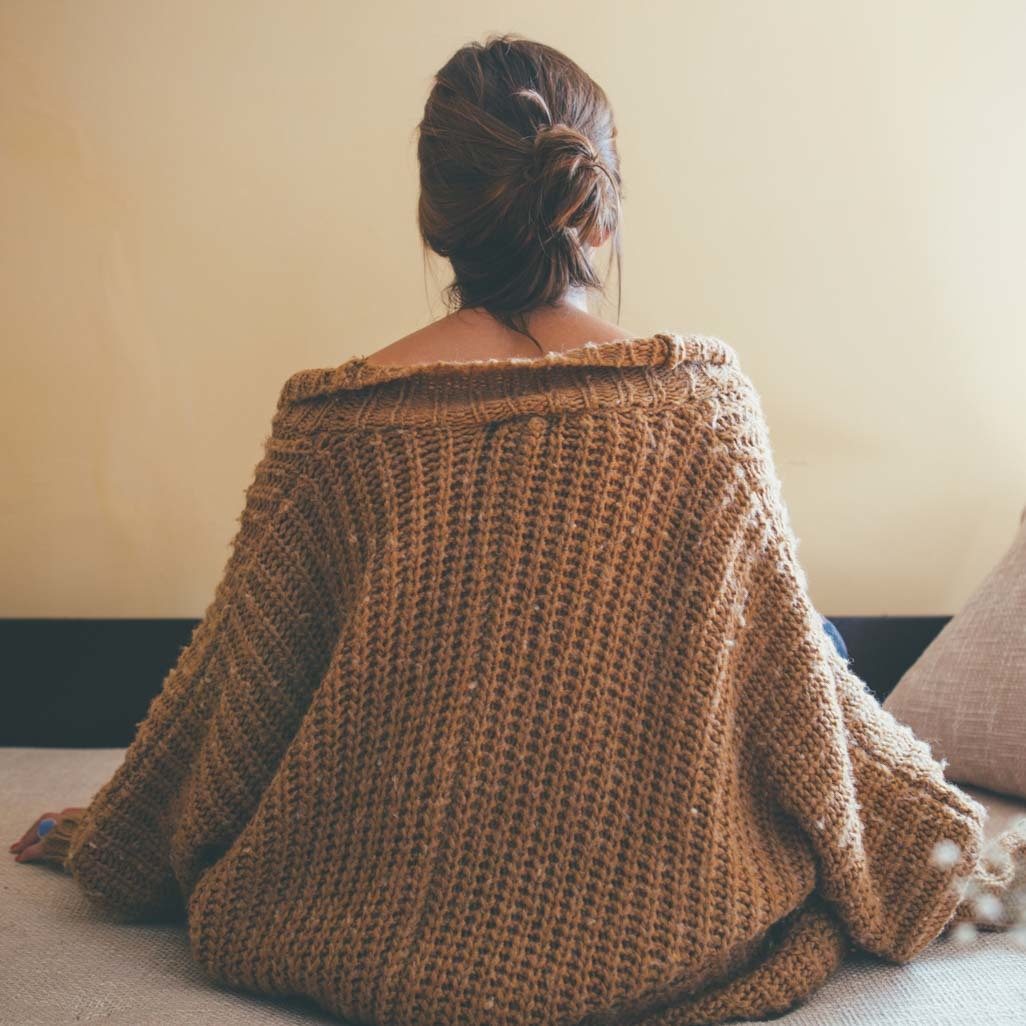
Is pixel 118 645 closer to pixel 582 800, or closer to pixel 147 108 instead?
pixel 147 108

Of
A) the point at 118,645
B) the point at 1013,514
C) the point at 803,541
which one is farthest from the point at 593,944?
the point at 1013,514

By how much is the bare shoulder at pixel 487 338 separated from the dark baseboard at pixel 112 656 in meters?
0.93

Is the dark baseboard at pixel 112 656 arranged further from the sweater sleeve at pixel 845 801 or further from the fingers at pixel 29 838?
the sweater sleeve at pixel 845 801

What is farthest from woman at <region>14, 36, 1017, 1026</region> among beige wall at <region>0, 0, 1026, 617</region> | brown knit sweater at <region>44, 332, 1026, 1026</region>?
beige wall at <region>0, 0, 1026, 617</region>

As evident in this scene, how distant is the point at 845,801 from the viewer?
907 millimetres

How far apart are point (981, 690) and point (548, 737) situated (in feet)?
2.29

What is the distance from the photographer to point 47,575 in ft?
5.86

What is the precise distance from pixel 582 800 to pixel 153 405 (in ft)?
3.81

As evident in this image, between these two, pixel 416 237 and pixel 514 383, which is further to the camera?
pixel 416 237

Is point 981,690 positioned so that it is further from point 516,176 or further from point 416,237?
point 416,237

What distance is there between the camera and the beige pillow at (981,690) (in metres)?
1.25

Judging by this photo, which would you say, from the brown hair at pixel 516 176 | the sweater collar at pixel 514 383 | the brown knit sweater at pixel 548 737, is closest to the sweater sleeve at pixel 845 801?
the brown knit sweater at pixel 548 737

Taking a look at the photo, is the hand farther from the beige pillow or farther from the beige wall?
the beige pillow

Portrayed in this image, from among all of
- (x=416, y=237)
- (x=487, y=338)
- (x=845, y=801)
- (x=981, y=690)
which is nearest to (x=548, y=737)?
(x=845, y=801)
